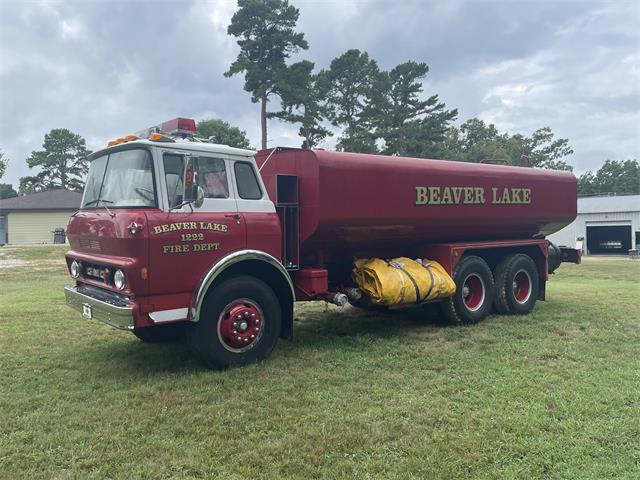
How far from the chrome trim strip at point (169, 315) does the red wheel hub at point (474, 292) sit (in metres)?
4.81

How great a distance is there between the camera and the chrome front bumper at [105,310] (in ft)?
16.5

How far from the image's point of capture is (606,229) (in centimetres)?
3684

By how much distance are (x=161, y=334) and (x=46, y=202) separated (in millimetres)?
35720

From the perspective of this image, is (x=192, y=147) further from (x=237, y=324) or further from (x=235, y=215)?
(x=237, y=324)

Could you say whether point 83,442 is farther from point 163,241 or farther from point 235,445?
point 163,241

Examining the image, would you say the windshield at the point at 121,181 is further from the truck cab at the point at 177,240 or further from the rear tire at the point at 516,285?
the rear tire at the point at 516,285

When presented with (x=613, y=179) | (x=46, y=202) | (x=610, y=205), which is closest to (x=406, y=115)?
(x=610, y=205)

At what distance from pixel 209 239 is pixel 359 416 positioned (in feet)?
7.90

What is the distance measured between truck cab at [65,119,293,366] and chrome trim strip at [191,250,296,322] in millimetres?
11

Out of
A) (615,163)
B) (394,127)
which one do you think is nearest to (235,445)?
(394,127)

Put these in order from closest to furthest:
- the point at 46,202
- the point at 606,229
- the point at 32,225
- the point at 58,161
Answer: the point at 32,225
the point at 606,229
the point at 46,202
the point at 58,161

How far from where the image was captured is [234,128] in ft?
185

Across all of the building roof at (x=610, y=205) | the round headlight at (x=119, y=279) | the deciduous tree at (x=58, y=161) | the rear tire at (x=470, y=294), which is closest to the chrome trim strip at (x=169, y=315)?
the round headlight at (x=119, y=279)

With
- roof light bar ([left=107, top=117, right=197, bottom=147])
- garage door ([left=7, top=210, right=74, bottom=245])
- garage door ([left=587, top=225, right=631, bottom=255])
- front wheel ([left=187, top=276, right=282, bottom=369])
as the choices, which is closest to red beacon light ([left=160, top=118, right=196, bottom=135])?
roof light bar ([left=107, top=117, right=197, bottom=147])
